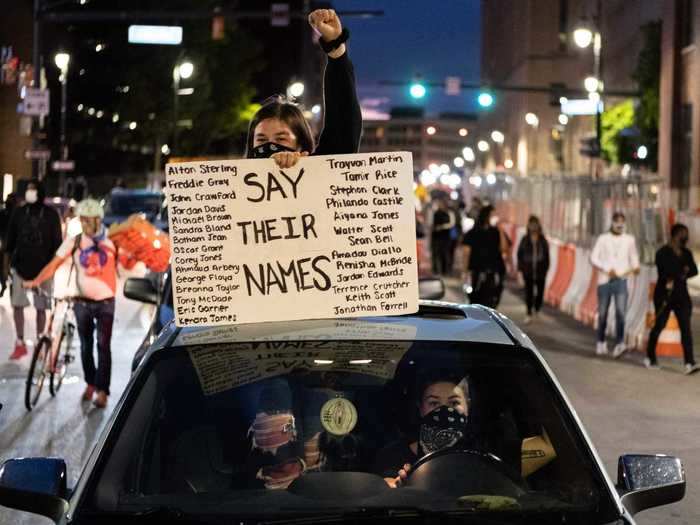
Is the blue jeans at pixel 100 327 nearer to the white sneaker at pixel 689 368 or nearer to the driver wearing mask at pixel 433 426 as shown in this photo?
the white sneaker at pixel 689 368

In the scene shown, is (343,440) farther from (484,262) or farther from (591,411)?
(484,262)

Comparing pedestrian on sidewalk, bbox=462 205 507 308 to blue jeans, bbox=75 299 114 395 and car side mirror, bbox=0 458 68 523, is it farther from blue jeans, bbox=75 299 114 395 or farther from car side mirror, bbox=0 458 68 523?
car side mirror, bbox=0 458 68 523

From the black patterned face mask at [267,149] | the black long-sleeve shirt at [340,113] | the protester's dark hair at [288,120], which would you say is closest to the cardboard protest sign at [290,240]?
the black patterned face mask at [267,149]

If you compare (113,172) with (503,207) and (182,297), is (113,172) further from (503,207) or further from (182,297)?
(182,297)

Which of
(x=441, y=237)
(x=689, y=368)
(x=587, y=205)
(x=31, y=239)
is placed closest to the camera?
(x=31, y=239)

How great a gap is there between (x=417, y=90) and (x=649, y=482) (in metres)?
47.7

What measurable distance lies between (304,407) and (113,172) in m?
78.9

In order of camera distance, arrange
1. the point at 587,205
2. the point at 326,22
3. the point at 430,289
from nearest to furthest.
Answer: the point at 326,22 < the point at 430,289 < the point at 587,205

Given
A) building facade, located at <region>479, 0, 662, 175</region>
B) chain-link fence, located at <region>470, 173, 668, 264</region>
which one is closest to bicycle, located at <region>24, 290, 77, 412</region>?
chain-link fence, located at <region>470, 173, 668, 264</region>

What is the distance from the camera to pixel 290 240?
4.89 metres

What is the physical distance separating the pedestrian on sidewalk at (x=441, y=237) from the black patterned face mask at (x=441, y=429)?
27795 mm

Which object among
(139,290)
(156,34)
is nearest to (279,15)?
(156,34)

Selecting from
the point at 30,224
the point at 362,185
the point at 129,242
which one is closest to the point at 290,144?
the point at 362,185

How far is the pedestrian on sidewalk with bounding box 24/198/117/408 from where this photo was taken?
12.2 meters
